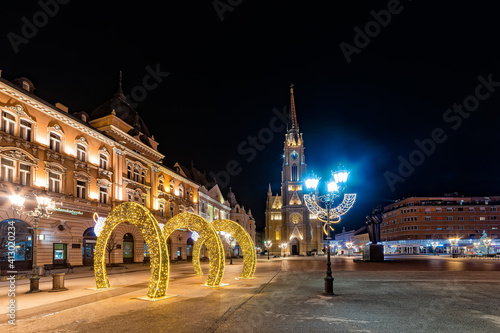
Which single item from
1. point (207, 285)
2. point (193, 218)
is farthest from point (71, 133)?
point (207, 285)

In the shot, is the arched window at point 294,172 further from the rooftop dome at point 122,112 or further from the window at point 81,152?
the window at point 81,152

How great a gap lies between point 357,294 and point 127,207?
10012mm

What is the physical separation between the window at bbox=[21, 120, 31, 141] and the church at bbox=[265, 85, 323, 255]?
253 ft

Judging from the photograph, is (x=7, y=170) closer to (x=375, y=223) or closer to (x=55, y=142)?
(x=55, y=142)

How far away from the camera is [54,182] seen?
87.6ft

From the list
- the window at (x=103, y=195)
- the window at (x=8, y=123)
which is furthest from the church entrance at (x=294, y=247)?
the window at (x=8, y=123)

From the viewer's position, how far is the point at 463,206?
105 m

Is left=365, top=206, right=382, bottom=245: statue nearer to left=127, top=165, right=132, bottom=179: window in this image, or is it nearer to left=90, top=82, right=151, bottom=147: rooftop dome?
left=127, top=165, right=132, bottom=179: window

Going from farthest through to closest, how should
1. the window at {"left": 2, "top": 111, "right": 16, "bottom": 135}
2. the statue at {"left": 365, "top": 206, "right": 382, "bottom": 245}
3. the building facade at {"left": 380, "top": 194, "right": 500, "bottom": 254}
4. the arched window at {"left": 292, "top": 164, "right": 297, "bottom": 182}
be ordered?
the arched window at {"left": 292, "top": 164, "right": 297, "bottom": 182}
the building facade at {"left": 380, "top": 194, "right": 500, "bottom": 254}
the statue at {"left": 365, "top": 206, "right": 382, "bottom": 245}
the window at {"left": 2, "top": 111, "right": 16, "bottom": 135}

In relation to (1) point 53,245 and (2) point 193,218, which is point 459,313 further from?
(1) point 53,245

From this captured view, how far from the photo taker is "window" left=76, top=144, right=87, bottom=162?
29.6 meters

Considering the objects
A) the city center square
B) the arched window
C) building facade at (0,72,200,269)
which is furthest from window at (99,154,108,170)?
the arched window

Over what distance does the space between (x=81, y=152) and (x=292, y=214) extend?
7781 centimetres

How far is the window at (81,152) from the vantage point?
97.3 ft
